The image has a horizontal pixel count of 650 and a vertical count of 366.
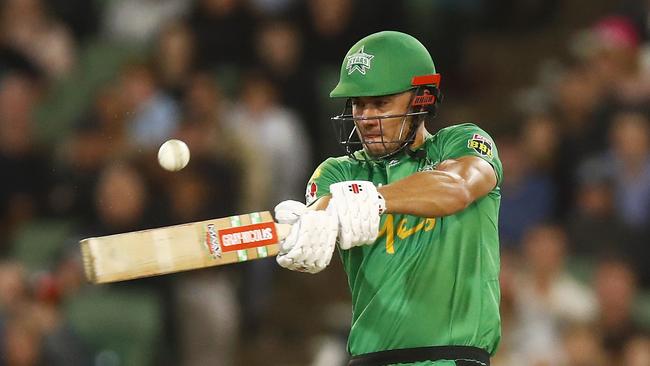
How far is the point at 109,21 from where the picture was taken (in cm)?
1333

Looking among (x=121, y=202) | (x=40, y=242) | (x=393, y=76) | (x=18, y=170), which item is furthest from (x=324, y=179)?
(x=18, y=170)

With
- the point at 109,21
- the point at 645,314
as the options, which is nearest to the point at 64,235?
the point at 109,21

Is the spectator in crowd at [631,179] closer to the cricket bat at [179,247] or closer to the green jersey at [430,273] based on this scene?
the green jersey at [430,273]

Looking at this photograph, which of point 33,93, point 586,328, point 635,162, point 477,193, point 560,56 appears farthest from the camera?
point 560,56

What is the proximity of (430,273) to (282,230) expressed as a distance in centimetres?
86

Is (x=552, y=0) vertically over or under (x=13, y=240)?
over

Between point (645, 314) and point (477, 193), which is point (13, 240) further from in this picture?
point (477, 193)

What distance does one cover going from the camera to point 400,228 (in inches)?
224

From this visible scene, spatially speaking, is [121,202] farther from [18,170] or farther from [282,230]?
[282,230]

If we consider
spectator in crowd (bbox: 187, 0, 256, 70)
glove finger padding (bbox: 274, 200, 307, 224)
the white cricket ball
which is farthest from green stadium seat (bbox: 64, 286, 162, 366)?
glove finger padding (bbox: 274, 200, 307, 224)

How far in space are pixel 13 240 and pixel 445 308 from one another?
22.2ft

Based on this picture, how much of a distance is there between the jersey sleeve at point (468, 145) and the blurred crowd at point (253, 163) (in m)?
4.49

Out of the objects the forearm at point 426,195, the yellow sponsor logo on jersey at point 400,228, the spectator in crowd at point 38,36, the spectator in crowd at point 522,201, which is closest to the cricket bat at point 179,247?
the forearm at point 426,195

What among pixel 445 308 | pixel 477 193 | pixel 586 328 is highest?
pixel 477 193
